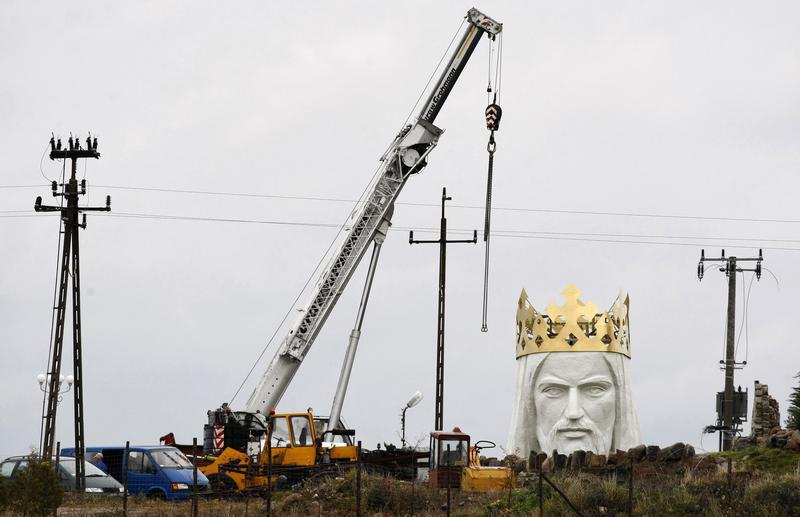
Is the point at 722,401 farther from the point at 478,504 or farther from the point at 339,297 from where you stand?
the point at 478,504

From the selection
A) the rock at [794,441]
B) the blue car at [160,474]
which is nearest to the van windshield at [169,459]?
the blue car at [160,474]

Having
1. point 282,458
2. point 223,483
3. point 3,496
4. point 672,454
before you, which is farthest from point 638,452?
point 3,496

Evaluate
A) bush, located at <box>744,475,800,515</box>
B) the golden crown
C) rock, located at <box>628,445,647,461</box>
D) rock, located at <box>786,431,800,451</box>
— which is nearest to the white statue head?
the golden crown

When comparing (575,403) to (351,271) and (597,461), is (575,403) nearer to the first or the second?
(597,461)

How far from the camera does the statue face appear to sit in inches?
1414

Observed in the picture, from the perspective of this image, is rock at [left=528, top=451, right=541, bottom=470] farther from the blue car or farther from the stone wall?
the stone wall

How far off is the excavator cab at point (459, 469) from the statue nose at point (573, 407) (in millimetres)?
3275

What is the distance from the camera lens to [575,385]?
119 ft

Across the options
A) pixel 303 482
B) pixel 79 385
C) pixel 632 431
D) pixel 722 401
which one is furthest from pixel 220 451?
pixel 722 401

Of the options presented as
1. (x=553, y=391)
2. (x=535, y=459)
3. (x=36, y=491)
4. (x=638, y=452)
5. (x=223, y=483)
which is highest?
(x=553, y=391)

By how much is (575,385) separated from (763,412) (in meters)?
12.8

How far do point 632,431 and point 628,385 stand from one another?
1189 mm

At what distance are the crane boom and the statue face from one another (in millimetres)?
8041

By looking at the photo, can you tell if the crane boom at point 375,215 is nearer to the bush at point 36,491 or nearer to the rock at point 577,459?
the rock at point 577,459
